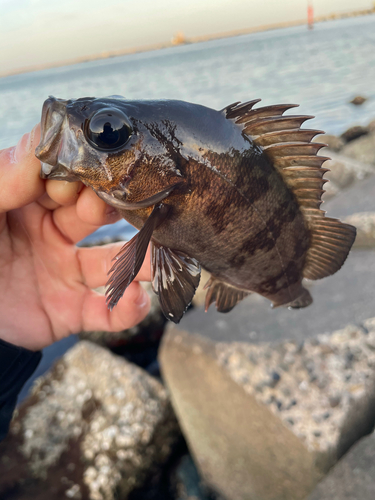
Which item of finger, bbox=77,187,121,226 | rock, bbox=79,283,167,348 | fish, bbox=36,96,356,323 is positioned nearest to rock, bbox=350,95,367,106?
rock, bbox=79,283,167,348

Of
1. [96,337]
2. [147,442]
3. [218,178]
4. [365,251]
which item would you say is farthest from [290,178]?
[96,337]

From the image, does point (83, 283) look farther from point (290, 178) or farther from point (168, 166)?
point (290, 178)

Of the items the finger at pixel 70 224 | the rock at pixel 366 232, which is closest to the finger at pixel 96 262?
the finger at pixel 70 224

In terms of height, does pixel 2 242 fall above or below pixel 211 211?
below

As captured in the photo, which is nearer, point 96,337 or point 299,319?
A: point 299,319

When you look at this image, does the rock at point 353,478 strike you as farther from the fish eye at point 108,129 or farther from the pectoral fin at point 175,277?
the fish eye at point 108,129

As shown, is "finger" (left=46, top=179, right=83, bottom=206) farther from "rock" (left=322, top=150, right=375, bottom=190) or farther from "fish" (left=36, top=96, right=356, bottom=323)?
"rock" (left=322, top=150, right=375, bottom=190)
